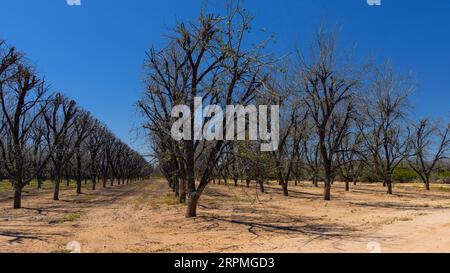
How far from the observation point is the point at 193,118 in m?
15.2

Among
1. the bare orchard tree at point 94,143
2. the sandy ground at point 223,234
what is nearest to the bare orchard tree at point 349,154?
the sandy ground at point 223,234

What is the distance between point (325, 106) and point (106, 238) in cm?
1876

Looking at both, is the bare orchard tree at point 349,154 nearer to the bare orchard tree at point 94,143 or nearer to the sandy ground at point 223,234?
the sandy ground at point 223,234

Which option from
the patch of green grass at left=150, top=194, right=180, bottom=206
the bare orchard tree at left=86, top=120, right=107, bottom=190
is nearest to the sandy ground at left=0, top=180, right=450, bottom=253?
the patch of green grass at left=150, top=194, right=180, bottom=206

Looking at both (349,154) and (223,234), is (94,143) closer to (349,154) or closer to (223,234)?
(349,154)

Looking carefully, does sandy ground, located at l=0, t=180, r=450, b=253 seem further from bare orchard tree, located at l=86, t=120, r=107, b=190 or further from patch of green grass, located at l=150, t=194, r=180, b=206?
bare orchard tree, located at l=86, t=120, r=107, b=190

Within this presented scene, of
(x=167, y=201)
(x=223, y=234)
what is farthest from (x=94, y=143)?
(x=223, y=234)

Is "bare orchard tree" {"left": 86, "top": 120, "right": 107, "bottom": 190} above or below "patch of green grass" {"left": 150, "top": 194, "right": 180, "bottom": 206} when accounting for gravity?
above

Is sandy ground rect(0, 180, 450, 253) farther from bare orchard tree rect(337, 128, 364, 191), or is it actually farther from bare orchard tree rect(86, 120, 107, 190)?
bare orchard tree rect(86, 120, 107, 190)

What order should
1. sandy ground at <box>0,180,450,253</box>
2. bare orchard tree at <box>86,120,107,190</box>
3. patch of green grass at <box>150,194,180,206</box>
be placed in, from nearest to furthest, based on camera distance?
sandy ground at <box>0,180,450,253</box>
patch of green grass at <box>150,194,180,206</box>
bare orchard tree at <box>86,120,107,190</box>

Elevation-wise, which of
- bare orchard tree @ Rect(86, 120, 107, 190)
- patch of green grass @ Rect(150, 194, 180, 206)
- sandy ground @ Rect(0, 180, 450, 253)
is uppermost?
bare orchard tree @ Rect(86, 120, 107, 190)

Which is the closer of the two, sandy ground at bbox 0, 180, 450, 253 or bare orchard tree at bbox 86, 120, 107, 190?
sandy ground at bbox 0, 180, 450, 253

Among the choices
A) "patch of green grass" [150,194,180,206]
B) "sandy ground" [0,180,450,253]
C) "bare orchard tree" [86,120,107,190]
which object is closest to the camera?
"sandy ground" [0,180,450,253]

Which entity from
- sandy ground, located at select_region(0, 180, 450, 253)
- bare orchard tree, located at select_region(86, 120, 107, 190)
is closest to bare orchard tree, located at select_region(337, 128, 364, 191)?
sandy ground, located at select_region(0, 180, 450, 253)
